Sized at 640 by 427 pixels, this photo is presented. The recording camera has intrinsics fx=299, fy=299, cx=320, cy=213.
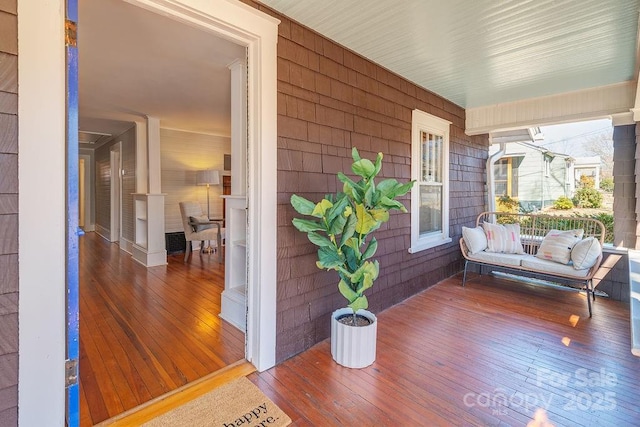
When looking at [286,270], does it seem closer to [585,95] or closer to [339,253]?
[339,253]

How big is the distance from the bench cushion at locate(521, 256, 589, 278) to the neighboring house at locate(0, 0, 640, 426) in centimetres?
98

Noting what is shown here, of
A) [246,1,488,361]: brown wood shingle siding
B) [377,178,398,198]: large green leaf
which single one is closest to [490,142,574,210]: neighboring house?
[246,1,488,361]: brown wood shingle siding

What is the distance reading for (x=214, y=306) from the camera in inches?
125

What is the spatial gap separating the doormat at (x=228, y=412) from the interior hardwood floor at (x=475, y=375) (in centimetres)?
9

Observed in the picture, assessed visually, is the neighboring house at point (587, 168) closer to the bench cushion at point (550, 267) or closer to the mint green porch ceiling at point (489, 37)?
the mint green porch ceiling at point (489, 37)

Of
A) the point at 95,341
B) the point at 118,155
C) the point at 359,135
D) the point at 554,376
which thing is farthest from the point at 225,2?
the point at 118,155

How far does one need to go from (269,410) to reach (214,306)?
1.71 metres

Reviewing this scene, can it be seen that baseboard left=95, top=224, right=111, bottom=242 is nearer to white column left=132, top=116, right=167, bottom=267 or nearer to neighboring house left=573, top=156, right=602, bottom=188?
white column left=132, top=116, right=167, bottom=267

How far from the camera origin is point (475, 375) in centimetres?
204

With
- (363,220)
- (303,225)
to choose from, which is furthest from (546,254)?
(303,225)

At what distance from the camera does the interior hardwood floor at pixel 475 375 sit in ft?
5.50

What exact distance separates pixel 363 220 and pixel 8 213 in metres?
1.75

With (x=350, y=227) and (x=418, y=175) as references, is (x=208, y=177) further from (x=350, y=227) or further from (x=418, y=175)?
(x=350, y=227)

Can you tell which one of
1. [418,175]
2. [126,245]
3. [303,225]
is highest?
[418,175]
